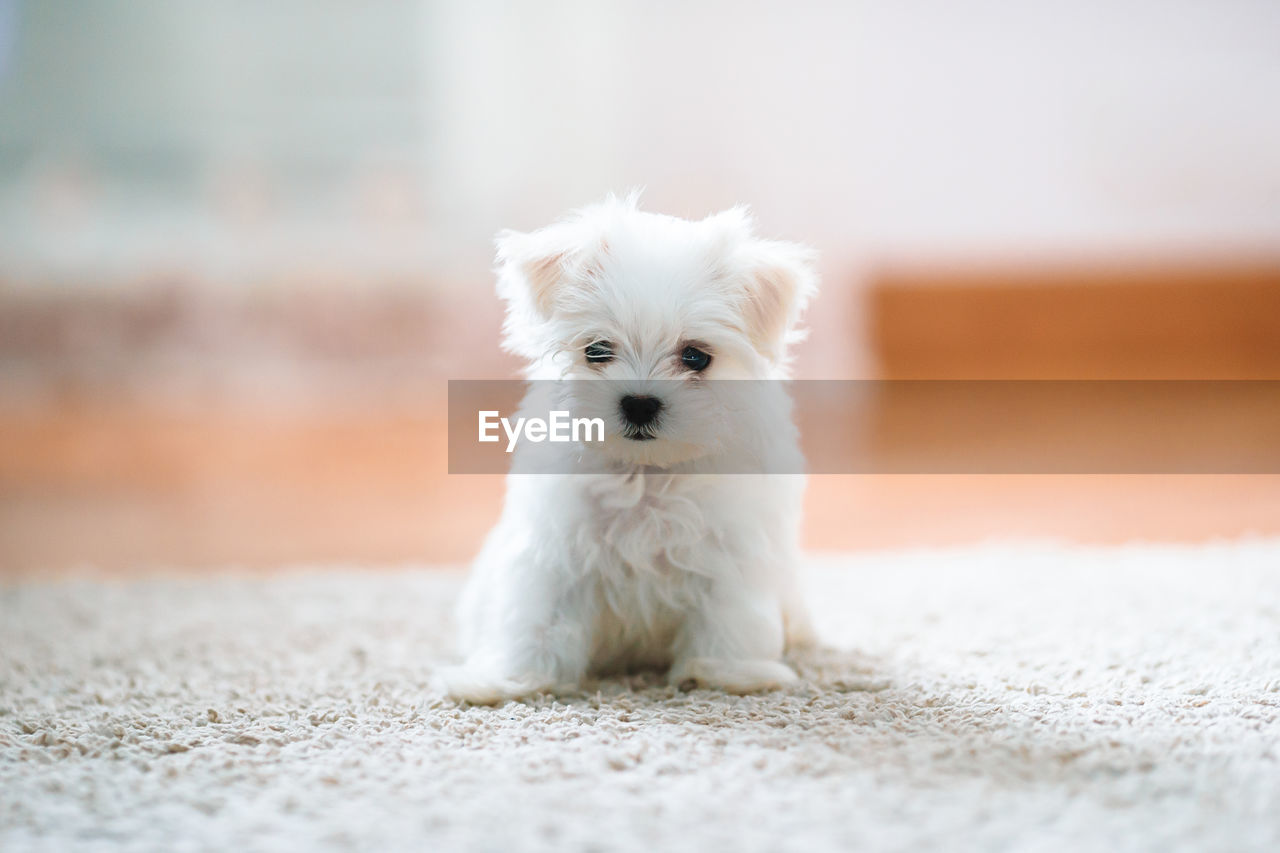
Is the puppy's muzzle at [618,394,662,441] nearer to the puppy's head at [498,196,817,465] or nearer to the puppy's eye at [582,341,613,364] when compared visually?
the puppy's head at [498,196,817,465]

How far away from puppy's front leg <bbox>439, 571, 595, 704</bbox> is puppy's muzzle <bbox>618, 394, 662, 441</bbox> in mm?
310

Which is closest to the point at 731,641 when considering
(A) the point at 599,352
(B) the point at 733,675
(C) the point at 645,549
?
(B) the point at 733,675

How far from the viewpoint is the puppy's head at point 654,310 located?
5.24ft

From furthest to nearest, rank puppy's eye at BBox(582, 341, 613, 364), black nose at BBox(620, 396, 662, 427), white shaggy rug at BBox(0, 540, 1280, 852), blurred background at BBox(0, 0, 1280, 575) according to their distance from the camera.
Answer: blurred background at BBox(0, 0, 1280, 575) → puppy's eye at BBox(582, 341, 613, 364) → black nose at BBox(620, 396, 662, 427) → white shaggy rug at BBox(0, 540, 1280, 852)

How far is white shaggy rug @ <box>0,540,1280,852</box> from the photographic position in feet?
3.68

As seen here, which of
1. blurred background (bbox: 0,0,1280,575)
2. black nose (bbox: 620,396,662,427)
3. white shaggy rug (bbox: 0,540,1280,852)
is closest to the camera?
white shaggy rug (bbox: 0,540,1280,852)

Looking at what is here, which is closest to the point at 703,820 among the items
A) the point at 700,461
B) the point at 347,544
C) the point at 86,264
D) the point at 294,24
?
the point at 700,461

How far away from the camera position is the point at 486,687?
5.34ft

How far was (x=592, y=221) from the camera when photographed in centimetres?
176

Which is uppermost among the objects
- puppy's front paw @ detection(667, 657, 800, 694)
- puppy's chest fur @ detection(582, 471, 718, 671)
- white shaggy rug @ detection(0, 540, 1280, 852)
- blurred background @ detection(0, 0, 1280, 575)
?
blurred background @ detection(0, 0, 1280, 575)

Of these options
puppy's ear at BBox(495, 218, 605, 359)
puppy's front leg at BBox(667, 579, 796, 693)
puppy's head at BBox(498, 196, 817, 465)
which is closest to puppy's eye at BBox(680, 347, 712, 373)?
puppy's head at BBox(498, 196, 817, 465)

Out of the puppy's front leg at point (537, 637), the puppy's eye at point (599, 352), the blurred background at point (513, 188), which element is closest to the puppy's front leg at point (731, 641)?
the puppy's front leg at point (537, 637)

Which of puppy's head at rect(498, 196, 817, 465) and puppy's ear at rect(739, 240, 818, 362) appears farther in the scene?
puppy's ear at rect(739, 240, 818, 362)

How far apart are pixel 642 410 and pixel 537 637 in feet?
1.43
